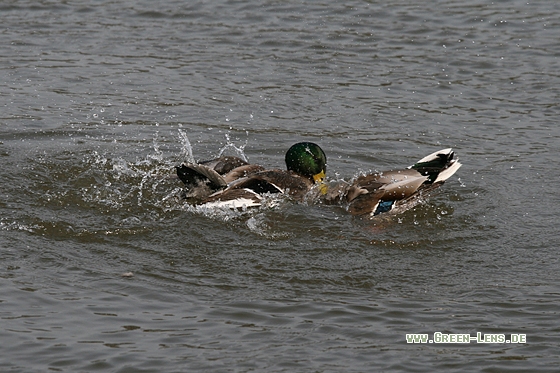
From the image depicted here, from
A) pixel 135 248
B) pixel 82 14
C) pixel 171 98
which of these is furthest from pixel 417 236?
pixel 82 14

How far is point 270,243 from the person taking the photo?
6.51 metres

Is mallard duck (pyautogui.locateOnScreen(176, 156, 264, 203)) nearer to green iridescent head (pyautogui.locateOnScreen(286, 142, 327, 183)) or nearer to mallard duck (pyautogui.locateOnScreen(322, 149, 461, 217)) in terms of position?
green iridescent head (pyautogui.locateOnScreen(286, 142, 327, 183))

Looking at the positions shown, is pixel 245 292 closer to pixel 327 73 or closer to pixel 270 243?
pixel 270 243

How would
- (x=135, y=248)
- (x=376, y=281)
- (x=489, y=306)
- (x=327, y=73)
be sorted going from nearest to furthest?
(x=489, y=306) → (x=376, y=281) → (x=135, y=248) → (x=327, y=73)

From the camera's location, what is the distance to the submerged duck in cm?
704

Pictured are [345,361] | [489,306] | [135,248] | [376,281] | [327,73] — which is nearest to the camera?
[345,361]

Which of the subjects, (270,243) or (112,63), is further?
(112,63)

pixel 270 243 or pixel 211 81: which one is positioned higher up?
pixel 211 81

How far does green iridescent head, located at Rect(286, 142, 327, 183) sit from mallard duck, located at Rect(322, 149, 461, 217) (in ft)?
1.06

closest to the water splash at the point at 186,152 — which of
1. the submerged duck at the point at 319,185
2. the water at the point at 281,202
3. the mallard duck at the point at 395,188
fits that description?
the water at the point at 281,202

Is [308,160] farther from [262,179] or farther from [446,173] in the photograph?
[446,173]

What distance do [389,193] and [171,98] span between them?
3.74 metres

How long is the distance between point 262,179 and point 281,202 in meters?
0.25

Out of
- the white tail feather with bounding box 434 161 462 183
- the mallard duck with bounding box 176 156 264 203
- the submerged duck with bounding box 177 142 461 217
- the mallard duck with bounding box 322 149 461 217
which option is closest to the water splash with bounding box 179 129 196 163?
the submerged duck with bounding box 177 142 461 217
